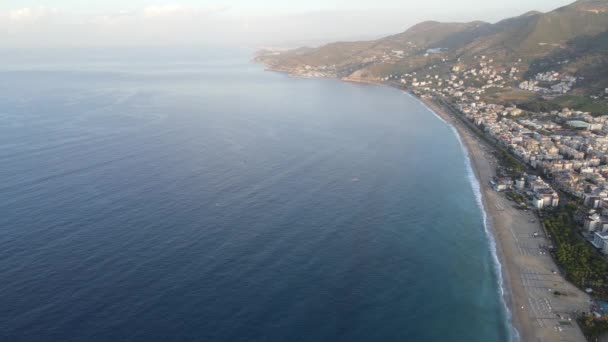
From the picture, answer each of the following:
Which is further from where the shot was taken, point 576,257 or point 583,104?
point 583,104

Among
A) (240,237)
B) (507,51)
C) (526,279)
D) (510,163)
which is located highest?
(507,51)

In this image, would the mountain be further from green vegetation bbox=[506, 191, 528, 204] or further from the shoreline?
the shoreline

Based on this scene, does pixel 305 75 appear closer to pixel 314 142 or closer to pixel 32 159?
pixel 314 142

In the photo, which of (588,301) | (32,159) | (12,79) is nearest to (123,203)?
(32,159)

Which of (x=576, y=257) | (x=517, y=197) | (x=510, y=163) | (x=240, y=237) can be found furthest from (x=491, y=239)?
(x=510, y=163)

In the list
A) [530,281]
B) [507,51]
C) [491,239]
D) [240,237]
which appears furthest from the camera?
[507,51]

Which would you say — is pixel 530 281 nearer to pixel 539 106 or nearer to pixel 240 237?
pixel 240 237
